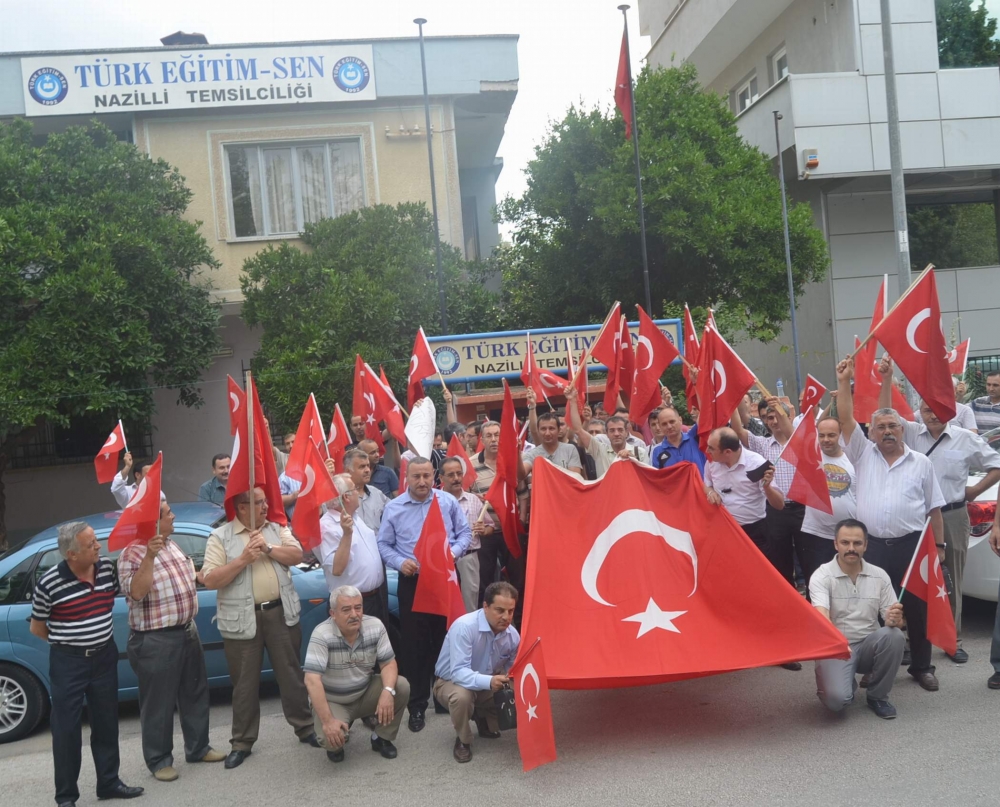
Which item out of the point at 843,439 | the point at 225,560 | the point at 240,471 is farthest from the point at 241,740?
the point at 843,439

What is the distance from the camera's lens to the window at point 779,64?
76.6 feet

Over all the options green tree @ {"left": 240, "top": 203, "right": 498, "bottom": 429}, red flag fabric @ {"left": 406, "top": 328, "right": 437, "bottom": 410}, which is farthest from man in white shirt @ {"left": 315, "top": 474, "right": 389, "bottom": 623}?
green tree @ {"left": 240, "top": 203, "right": 498, "bottom": 429}

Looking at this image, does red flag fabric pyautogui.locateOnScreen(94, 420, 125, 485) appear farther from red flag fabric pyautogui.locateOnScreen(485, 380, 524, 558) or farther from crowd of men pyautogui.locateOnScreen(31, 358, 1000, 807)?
red flag fabric pyautogui.locateOnScreen(485, 380, 524, 558)

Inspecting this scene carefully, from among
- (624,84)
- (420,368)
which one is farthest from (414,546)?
(624,84)

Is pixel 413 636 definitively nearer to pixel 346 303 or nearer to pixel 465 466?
pixel 465 466

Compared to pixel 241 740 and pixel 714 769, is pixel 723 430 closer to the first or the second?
pixel 714 769

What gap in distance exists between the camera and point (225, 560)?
6449mm

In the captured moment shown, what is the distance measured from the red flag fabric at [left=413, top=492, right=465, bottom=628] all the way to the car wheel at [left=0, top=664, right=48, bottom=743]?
9.37 feet

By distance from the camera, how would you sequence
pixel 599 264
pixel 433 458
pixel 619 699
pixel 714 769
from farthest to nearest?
pixel 599 264 < pixel 433 458 < pixel 619 699 < pixel 714 769

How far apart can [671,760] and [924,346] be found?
345 centimetres

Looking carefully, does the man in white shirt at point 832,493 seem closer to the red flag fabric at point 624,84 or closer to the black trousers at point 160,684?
the black trousers at point 160,684

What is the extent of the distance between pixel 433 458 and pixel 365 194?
9491 mm

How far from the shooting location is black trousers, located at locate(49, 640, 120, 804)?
570cm

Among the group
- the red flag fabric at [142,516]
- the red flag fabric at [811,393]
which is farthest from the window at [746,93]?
the red flag fabric at [142,516]
